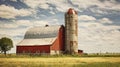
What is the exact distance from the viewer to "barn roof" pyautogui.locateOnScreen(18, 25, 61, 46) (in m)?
67.9

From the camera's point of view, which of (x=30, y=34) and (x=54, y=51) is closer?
(x=54, y=51)

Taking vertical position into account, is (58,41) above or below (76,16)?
below

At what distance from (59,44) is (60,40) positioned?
1.11 meters

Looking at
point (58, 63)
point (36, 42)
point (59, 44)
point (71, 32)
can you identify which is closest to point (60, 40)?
point (59, 44)

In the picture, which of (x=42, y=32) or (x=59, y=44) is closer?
(x=59, y=44)

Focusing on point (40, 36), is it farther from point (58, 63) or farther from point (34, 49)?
point (58, 63)

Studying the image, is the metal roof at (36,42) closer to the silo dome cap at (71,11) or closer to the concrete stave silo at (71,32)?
the concrete stave silo at (71,32)

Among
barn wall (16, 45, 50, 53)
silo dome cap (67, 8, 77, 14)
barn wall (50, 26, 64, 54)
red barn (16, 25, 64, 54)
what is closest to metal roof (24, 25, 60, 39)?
red barn (16, 25, 64, 54)

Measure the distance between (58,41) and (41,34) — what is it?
5.87 m

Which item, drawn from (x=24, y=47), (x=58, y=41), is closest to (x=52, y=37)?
(x=58, y=41)

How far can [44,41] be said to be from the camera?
223 ft

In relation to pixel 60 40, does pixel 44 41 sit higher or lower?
lower

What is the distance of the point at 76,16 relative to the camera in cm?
6831

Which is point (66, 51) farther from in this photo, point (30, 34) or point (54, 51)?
point (30, 34)
